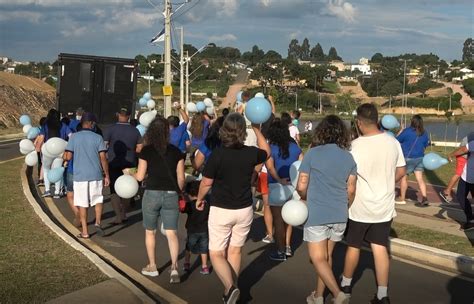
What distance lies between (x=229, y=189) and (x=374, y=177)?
1359mm

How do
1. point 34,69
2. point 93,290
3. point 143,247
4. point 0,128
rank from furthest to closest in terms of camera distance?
point 34,69
point 0,128
point 143,247
point 93,290

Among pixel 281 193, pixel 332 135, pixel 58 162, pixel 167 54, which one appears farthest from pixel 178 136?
pixel 167 54

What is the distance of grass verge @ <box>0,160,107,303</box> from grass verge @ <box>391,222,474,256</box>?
14.9ft

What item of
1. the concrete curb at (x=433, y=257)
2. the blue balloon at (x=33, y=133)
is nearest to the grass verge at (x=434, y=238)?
the concrete curb at (x=433, y=257)

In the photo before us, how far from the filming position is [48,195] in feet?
42.8

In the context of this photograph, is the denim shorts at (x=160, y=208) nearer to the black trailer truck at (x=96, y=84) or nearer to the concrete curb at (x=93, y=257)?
the concrete curb at (x=93, y=257)

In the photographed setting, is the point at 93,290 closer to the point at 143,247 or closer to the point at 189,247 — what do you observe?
the point at 189,247

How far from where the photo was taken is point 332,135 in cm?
574

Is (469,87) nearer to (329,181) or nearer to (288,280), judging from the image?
(288,280)

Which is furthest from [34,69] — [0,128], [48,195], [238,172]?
[238,172]

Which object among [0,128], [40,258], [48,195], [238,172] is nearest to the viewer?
[238,172]

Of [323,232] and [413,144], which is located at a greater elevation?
[413,144]

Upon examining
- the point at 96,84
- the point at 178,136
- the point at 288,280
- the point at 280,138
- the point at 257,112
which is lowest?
the point at 288,280

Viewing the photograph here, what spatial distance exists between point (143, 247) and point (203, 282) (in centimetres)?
194
